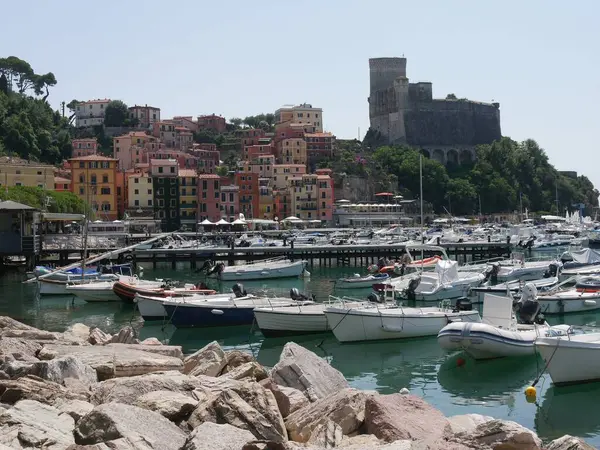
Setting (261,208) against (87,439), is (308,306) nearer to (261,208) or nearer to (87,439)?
(87,439)

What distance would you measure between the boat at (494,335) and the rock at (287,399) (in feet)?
36.1

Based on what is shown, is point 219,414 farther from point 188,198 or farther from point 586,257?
point 188,198

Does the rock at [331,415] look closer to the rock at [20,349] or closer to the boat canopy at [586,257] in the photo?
the rock at [20,349]

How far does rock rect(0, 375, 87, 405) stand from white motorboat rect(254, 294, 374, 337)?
15658 mm

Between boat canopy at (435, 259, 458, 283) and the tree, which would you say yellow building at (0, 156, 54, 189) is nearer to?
the tree

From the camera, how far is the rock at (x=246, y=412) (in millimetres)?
11469

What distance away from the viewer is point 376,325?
91.8 feet

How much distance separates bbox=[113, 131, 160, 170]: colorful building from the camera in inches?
4397

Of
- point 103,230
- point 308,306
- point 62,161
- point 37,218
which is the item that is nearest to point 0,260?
point 37,218

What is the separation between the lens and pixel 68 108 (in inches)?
5468

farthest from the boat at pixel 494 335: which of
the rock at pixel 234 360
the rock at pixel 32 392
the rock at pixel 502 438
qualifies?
the rock at pixel 32 392

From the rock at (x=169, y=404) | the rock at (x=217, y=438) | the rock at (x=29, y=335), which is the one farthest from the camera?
the rock at (x=29, y=335)

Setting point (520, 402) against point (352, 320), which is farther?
point (352, 320)

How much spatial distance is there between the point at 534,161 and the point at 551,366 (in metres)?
136
